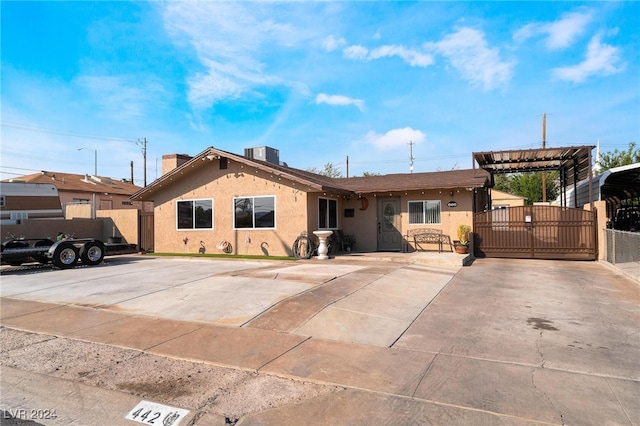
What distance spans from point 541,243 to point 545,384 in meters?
Result: 11.7

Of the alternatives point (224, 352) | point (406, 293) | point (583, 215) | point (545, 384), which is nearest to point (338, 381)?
point (224, 352)

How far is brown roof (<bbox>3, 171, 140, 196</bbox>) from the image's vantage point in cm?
2950

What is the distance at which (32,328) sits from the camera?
652 centimetres

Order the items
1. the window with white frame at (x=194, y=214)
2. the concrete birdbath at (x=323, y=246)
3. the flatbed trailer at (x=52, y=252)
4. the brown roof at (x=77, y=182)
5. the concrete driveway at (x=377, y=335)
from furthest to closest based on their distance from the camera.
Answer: the brown roof at (x=77, y=182)
the window with white frame at (x=194, y=214)
the concrete birdbath at (x=323, y=246)
the flatbed trailer at (x=52, y=252)
the concrete driveway at (x=377, y=335)

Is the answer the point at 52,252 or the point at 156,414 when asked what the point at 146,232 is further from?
the point at 156,414

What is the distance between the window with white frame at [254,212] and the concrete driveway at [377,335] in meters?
5.12

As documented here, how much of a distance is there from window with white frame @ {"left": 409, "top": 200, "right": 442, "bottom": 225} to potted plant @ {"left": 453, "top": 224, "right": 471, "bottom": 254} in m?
1.32

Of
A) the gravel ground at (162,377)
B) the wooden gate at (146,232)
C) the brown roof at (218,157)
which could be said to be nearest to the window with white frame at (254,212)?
the brown roof at (218,157)

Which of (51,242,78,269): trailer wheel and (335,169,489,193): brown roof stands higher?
(335,169,489,193): brown roof

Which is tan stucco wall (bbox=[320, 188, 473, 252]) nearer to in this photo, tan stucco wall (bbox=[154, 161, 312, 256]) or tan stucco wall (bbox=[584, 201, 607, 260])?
tan stucco wall (bbox=[154, 161, 312, 256])

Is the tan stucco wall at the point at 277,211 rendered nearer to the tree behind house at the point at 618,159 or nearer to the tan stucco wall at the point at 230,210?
the tan stucco wall at the point at 230,210

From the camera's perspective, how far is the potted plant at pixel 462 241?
14602 millimetres

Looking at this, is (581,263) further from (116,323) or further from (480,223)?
(116,323)

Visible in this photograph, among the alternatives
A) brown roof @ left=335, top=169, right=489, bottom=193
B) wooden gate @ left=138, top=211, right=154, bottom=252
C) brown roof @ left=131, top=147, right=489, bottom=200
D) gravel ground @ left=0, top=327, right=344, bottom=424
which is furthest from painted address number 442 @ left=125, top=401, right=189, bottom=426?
wooden gate @ left=138, top=211, right=154, bottom=252
